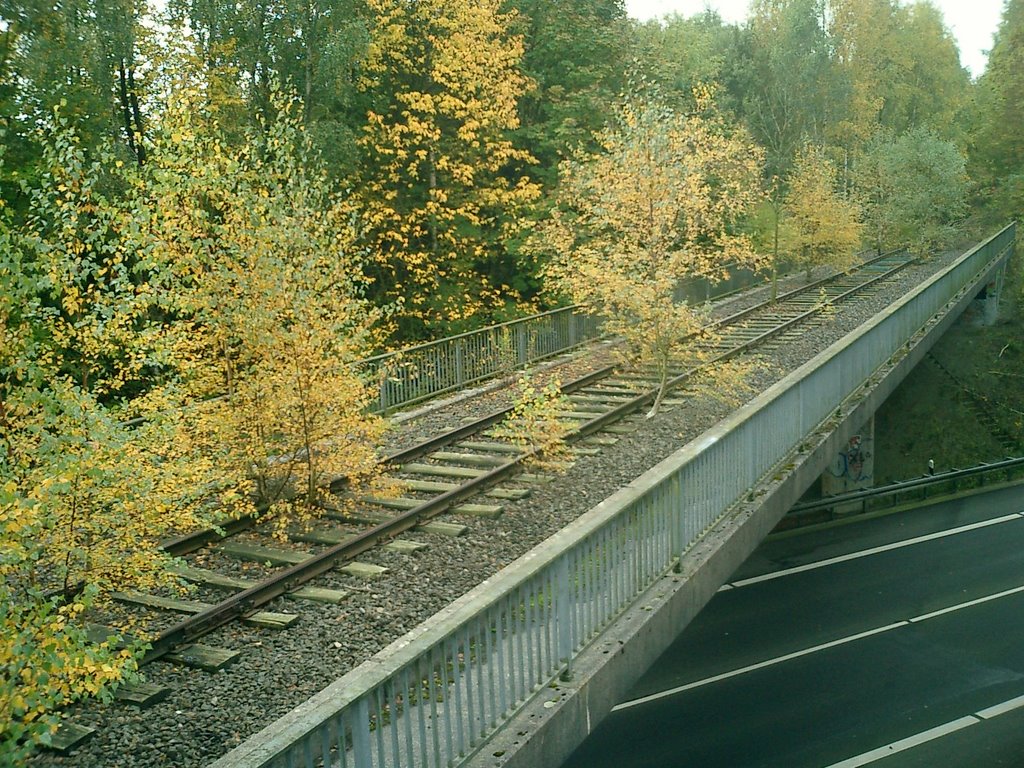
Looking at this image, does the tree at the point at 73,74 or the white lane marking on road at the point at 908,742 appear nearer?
the white lane marking on road at the point at 908,742

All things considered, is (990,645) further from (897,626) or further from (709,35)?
(709,35)

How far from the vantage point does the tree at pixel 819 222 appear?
31203 mm

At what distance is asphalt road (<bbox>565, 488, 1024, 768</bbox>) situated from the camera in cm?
1318

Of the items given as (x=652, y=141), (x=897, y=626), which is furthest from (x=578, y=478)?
(x=897, y=626)

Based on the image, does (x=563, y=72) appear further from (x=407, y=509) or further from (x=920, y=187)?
(x=407, y=509)

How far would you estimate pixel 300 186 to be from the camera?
10.4 metres

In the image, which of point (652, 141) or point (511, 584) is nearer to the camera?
point (511, 584)

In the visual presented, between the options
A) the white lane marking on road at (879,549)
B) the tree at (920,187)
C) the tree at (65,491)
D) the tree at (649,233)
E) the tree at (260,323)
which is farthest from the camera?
the tree at (920,187)

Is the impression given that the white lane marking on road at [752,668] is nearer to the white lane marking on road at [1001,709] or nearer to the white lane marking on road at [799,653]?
the white lane marking on road at [799,653]

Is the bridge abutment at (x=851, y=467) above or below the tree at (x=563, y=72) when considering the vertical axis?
below

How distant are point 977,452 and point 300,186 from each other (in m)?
25.8

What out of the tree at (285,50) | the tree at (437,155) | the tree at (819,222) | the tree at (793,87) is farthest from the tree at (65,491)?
the tree at (793,87)

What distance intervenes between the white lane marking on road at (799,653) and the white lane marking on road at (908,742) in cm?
269

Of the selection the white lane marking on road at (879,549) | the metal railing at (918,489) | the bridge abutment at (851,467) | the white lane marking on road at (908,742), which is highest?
the bridge abutment at (851,467)
